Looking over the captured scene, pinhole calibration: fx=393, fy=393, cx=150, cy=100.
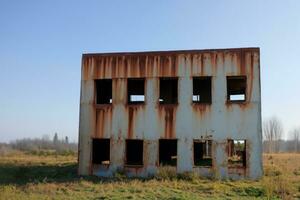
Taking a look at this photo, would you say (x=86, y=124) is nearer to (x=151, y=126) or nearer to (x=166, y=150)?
(x=151, y=126)

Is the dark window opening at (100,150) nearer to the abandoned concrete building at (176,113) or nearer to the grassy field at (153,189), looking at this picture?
the abandoned concrete building at (176,113)

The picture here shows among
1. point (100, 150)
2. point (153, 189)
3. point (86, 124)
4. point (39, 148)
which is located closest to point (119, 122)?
point (86, 124)

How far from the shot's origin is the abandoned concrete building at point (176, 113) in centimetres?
1903

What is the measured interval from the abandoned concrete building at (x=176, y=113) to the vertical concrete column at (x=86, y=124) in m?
0.05

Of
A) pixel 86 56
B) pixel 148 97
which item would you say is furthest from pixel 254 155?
pixel 86 56

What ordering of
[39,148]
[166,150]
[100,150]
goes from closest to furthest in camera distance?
[100,150]
[166,150]
[39,148]

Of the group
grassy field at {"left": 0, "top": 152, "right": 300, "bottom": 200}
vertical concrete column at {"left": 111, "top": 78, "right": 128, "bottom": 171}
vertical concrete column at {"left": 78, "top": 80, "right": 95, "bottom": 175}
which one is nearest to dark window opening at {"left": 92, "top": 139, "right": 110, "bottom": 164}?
Answer: vertical concrete column at {"left": 78, "top": 80, "right": 95, "bottom": 175}

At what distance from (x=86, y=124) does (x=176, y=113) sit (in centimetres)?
476

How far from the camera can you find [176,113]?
776 inches

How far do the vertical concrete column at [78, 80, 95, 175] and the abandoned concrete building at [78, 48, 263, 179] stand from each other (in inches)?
2.0

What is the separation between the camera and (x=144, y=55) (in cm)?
2020

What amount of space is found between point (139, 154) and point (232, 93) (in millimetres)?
7890

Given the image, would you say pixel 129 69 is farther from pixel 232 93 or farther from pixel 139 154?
pixel 232 93

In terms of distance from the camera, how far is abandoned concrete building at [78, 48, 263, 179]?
62.4 feet
